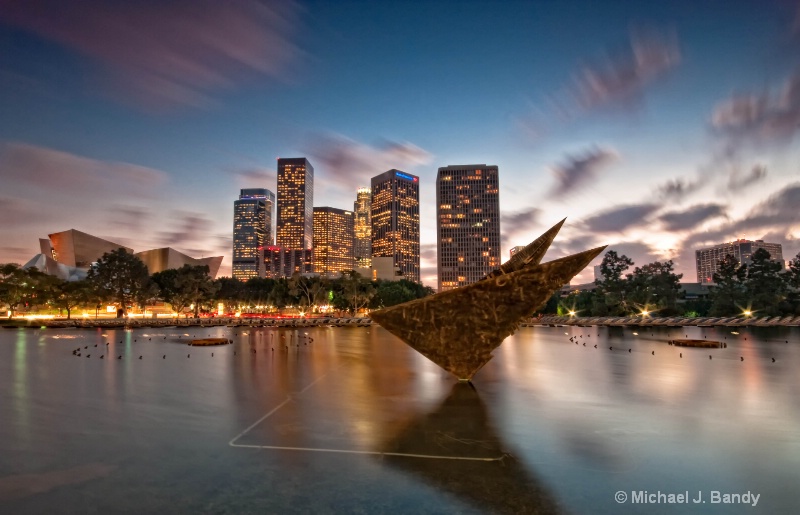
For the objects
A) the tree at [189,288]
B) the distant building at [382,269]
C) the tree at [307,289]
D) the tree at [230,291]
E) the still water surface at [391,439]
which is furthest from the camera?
the distant building at [382,269]

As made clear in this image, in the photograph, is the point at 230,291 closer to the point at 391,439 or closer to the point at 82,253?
the point at 82,253

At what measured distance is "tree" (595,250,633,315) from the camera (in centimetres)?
7681

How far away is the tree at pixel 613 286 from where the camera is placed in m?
76.8

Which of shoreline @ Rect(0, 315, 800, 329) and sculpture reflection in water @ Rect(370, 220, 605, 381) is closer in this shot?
sculpture reflection in water @ Rect(370, 220, 605, 381)

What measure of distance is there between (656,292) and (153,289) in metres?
97.0

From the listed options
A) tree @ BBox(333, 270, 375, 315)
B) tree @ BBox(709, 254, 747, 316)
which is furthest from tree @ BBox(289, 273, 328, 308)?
tree @ BBox(709, 254, 747, 316)

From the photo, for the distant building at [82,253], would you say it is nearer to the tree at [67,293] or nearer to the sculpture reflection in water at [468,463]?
the tree at [67,293]

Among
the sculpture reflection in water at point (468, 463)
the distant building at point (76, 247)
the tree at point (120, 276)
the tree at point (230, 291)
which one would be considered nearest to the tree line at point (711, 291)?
the sculpture reflection in water at point (468, 463)

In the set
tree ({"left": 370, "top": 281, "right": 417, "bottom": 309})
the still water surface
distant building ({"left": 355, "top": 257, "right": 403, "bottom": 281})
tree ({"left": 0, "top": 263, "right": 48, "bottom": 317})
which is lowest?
the still water surface

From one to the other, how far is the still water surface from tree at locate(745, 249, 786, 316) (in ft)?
172

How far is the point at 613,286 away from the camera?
258 feet

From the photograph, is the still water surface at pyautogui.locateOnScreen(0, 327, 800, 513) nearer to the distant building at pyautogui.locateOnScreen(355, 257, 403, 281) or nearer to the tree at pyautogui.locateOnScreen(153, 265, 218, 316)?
the tree at pyautogui.locateOnScreen(153, 265, 218, 316)

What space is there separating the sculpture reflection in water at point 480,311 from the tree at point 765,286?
68195 millimetres

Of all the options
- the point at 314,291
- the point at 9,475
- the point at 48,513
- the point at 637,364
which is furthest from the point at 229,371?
the point at 314,291
